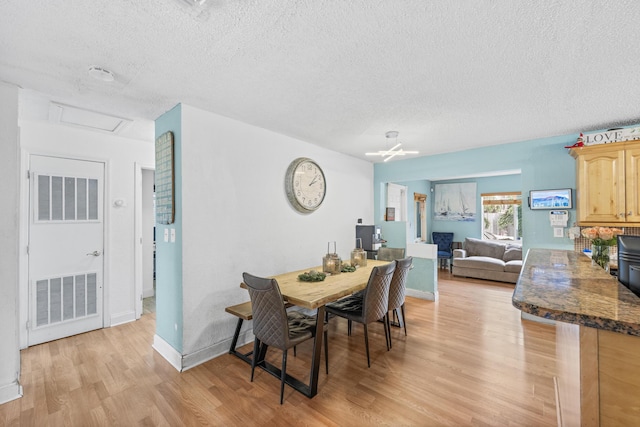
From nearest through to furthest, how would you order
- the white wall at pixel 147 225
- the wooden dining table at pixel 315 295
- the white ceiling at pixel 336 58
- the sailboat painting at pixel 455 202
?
the white ceiling at pixel 336 58 < the wooden dining table at pixel 315 295 < the white wall at pixel 147 225 < the sailboat painting at pixel 455 202

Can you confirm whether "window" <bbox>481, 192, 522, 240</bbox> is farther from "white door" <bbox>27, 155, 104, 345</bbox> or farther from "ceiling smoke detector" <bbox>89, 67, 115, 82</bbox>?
"white door" <bbox>27, 155, 104, 345</bbox>

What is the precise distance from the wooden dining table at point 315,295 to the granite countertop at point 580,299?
129cm

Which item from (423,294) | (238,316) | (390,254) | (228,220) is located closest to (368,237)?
(390,254)

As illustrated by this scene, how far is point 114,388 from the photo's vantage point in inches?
86.2

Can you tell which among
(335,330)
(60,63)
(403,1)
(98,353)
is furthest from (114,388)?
(403,1)

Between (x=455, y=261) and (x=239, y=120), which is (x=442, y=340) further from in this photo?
(x=455, y=261)

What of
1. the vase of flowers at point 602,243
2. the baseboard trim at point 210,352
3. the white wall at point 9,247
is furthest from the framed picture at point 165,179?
the vase of flowers at point 602,243

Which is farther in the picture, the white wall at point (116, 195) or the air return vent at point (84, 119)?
the white wall at point (116, 195)

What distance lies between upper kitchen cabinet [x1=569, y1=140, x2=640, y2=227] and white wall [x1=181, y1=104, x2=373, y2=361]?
3.21m

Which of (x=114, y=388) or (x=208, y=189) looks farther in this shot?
(x=208, y=189)

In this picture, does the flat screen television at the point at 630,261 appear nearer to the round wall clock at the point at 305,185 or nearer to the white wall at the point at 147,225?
the round wall clock at the point at 305,185

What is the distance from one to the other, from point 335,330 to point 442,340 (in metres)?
1.18

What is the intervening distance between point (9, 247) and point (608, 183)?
Result: 5.61 meters

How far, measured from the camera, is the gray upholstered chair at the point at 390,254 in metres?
4.00
